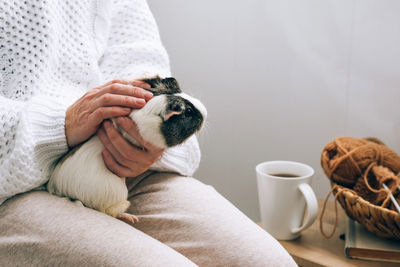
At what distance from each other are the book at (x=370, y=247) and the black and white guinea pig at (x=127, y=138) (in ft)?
1.44

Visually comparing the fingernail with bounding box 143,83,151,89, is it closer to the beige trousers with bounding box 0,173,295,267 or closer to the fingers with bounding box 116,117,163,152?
the fingers with bounding box 116,117,163,152

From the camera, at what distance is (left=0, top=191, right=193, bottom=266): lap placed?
1.69 ft

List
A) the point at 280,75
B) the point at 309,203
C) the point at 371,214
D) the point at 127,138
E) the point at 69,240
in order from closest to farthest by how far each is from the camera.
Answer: the point at 69,240 → the point at 127,138 → the point at 371,214 → the point at 309,203 → the point at 280,75

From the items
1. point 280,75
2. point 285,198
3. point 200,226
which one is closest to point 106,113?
point 200,226

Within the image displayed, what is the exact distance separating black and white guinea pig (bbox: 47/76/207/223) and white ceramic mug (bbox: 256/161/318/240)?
1.12 ft

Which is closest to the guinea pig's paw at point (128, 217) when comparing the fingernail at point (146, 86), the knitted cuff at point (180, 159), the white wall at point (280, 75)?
the knitted cuff at point (180, 159)

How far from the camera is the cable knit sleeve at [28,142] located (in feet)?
1.94

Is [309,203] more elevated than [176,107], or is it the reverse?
[176,107]

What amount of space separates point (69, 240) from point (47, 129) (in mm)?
191

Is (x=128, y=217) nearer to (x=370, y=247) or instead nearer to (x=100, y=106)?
(x=100, y=106)

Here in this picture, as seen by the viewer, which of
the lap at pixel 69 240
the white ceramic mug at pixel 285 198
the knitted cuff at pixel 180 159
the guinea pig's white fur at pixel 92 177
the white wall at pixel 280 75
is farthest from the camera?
the white wall at pixel 280 75

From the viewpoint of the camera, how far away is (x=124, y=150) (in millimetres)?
623

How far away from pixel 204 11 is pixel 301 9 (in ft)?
1.05

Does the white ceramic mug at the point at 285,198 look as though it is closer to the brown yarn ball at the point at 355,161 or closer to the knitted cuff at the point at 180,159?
the brown yarn ball at the point at 355,161
